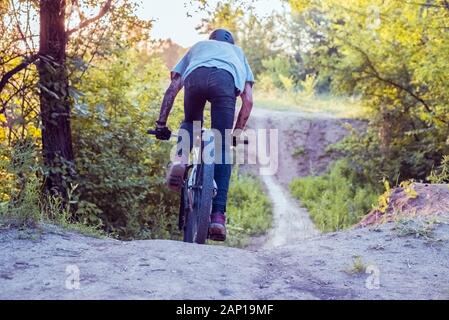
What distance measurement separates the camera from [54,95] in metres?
6.23

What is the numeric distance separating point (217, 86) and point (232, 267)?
1561 mm

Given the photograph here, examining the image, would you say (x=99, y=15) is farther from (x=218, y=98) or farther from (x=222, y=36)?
(x=218, y=98)

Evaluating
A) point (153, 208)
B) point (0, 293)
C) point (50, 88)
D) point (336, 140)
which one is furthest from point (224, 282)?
point (336, 140)

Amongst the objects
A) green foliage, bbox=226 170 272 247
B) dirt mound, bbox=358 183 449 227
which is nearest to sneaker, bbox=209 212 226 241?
dirt mound, bbox=358 183 449 227

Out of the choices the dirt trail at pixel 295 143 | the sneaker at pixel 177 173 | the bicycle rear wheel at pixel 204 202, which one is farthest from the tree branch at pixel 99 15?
the dirt trail at pixel 295 143

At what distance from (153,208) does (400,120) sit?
22.0ft

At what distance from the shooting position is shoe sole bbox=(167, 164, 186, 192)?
17.0 ft

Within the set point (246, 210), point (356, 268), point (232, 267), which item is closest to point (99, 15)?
point (232, 267)

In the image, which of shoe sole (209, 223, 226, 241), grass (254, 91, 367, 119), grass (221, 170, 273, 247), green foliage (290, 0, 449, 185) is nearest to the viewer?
shoe sole (209, 223, 226, 241)

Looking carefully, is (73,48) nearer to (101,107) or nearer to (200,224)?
(101,107)

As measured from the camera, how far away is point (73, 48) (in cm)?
696

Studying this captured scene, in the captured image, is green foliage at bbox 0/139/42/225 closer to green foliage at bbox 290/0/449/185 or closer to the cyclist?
the cyclist

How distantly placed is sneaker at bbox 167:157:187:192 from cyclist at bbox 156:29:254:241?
26 centimetres

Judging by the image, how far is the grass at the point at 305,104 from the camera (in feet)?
64.7
